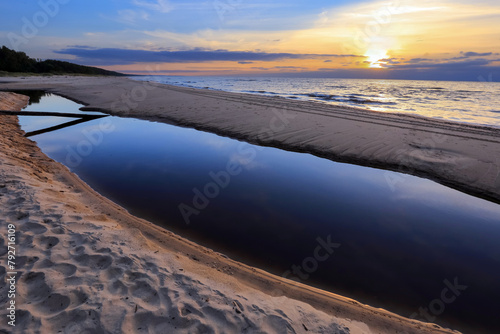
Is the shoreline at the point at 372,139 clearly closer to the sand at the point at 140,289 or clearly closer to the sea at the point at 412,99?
the sand at the point at 140,289

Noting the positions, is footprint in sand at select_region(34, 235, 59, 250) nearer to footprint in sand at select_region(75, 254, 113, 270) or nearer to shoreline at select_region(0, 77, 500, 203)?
footprint in sand at select_region(75, 254, 113, 270)

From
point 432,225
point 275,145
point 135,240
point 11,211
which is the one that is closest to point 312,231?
point 432,225

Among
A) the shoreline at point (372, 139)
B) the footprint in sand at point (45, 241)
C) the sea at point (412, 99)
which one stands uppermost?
the sea at point (412, 99)

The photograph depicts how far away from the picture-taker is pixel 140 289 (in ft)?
10.3

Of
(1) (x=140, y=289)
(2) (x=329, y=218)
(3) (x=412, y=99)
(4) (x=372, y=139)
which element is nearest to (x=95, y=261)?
(1) (x=140, y=289)

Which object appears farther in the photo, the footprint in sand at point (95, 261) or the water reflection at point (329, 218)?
the water reflection at point (329, 218)

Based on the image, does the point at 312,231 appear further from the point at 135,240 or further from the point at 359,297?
the point at 135,240

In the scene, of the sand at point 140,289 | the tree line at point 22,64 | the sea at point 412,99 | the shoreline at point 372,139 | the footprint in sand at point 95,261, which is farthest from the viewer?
the tree line at point 22,64

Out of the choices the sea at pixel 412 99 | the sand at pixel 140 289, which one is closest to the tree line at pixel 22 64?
the sea at pixel 412 99

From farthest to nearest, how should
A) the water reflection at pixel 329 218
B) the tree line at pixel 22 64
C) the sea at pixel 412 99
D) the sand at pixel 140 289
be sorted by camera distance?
the tree line at pixel 22 64, the sea at pixel 412 99, the water reflection at pixel 329 218, the sand at pixel 140 289

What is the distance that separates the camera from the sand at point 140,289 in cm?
271

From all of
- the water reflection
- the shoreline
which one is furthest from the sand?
the shoreline

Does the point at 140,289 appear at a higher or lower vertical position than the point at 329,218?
lower

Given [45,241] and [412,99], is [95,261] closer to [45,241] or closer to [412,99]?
[45,241]
